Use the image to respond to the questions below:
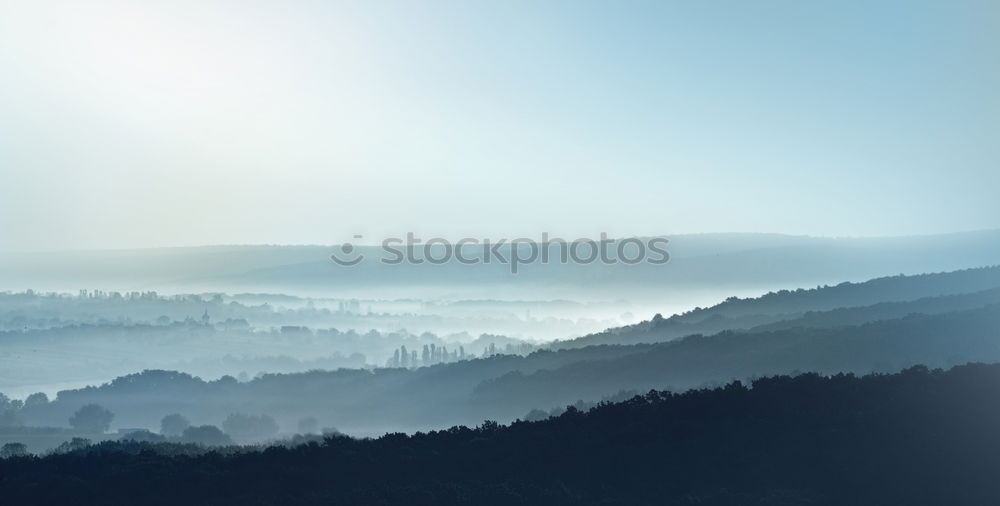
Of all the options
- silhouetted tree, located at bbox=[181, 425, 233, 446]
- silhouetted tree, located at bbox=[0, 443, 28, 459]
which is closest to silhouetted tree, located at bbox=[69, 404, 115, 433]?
silhouetted tree, located at bbox=[181, 425, 233, 446]

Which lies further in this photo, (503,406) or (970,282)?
(503,406)

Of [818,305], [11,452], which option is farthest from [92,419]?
[818,305]

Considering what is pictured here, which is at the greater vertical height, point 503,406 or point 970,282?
point 970,282

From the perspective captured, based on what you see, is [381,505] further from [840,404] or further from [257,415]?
[257,415]

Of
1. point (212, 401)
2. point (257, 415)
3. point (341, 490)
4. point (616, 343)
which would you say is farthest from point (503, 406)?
point (341, 490)

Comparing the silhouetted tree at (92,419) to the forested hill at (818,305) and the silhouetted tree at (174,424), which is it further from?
the forested hill at (818,305)

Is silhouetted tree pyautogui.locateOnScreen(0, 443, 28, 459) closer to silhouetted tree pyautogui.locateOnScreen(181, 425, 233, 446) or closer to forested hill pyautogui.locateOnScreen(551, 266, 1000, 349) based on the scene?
silhouetted tree pyautogui.locateOnScreen(181, 425, 233, 446)

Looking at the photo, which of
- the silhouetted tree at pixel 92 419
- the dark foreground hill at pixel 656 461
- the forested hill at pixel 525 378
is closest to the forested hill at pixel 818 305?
the forested hill at pixel 525 378
